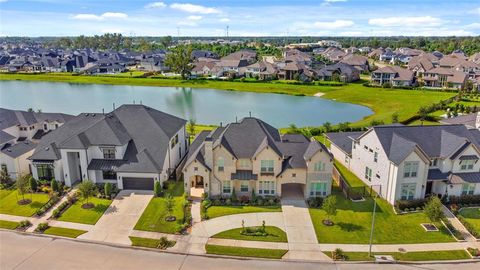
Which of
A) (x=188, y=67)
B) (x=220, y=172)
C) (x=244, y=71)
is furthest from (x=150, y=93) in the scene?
(x=220, y=172)

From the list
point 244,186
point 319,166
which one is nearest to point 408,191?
point 319,166

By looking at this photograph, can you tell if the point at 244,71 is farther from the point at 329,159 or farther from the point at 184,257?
the point at 184,257

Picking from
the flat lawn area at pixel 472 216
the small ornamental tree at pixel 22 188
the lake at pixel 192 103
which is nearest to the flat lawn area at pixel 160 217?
the small ornamental tree at pixel 22 188

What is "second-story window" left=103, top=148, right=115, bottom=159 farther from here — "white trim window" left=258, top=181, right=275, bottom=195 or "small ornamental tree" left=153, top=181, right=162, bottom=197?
"white trim window" left=258, top=181, right=275, bottom=195

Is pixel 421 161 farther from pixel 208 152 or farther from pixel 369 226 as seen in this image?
pixel 208 152

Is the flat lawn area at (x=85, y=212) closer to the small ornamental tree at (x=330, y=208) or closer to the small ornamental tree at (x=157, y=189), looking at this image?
the small ornamental tree at (x=157, y=189)
